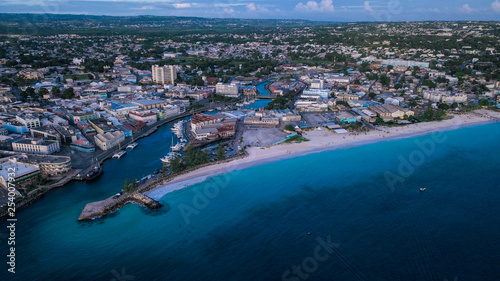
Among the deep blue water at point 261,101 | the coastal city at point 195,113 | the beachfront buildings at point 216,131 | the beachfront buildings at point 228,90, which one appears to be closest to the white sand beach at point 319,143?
the coastal city at point 195,113

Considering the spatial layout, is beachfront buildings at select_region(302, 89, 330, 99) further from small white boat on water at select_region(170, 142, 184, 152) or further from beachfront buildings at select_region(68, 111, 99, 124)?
beachfront buildings at select_region(68, 111, 99, 124)

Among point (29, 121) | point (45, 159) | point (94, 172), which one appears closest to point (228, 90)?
point (29, 121)

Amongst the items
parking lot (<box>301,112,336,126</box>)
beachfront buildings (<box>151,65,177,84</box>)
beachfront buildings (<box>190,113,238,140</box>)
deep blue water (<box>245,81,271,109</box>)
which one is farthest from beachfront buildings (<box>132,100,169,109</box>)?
parking lot (<box>301,112,336,126</box>)

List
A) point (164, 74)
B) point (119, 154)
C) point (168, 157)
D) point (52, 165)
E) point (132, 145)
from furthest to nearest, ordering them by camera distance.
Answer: point (164, 74), point (132, 145), point (119, 154), point (168, 157), point (52, 165)

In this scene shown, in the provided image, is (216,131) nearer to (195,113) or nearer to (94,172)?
(195,113)

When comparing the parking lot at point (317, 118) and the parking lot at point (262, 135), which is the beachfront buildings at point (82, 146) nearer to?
the parking lot at point (262, 135)

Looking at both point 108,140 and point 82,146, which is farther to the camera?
point 108,140
